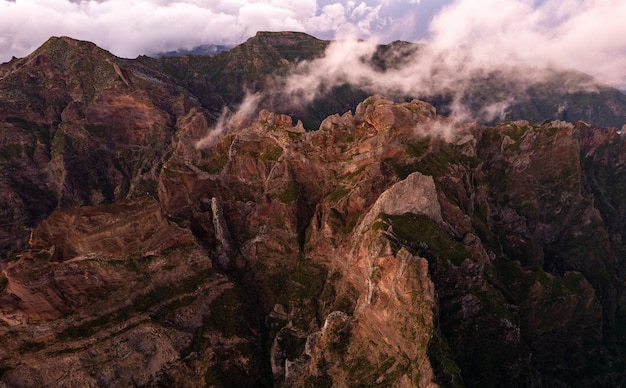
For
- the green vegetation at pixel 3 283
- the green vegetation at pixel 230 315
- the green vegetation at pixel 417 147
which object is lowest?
the green vegetation at pixel 230 315

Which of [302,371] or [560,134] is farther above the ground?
[560,134]

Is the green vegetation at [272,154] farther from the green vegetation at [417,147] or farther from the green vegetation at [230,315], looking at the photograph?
the green vegetation at [230,315]

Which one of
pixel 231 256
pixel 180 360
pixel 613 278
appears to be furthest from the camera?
pixel 613 278

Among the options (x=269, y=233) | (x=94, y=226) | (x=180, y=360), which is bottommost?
→ (x=180, y=360)

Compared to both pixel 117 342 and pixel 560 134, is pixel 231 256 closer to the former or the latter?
pixel 117 342

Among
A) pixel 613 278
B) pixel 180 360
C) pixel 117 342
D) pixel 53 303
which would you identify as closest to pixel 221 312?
pixel 180 360

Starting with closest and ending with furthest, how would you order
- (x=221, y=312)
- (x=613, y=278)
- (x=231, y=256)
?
(x=221, y=312), (x=231, y=256), (x=613, y=278)

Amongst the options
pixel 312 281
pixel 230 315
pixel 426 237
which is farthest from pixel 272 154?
pixel 426 237

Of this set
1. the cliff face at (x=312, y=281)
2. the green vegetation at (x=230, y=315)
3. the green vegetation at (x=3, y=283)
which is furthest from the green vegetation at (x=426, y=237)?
the green vegetation at (x=3, y=283)

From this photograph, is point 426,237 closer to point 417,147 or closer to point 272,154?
point 417,147
